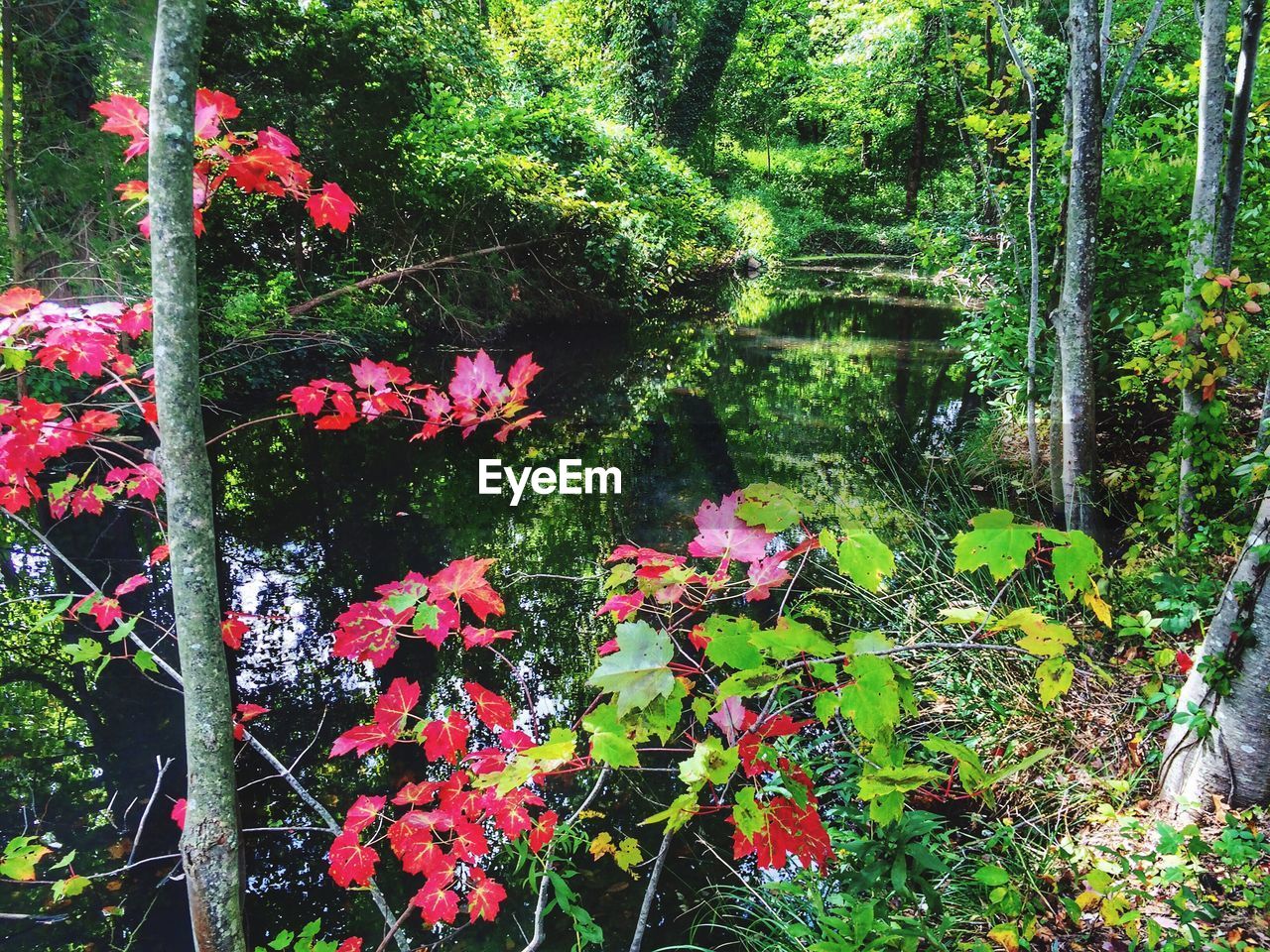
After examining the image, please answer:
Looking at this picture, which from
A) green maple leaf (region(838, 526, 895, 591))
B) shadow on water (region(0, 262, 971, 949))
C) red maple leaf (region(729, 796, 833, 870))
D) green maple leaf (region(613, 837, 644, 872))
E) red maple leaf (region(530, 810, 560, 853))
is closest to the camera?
green maple leaf (region(838, 526, 895, 591))

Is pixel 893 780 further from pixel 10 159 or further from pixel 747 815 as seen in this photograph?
pixel 10 159

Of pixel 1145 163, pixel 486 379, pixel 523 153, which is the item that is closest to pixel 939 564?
pixel 1145 163

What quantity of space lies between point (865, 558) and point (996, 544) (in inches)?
7.8

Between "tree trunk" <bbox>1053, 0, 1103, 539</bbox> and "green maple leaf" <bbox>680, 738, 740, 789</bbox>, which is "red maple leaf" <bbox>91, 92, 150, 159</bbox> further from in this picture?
"tree trunk" <bbox>1053, 0, 1103, 539</bbox>

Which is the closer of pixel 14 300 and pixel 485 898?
pixel 14 300

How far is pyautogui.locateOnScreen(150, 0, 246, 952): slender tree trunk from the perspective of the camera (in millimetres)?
985

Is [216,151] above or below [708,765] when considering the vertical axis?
above

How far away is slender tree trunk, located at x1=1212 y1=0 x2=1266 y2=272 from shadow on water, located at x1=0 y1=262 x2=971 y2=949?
2505mm

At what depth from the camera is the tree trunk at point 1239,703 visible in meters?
1.71

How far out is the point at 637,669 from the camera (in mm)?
1033

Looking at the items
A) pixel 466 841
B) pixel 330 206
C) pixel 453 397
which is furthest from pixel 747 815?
pixel 330 206

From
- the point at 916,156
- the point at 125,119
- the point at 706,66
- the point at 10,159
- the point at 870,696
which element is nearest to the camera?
the point at 870,696

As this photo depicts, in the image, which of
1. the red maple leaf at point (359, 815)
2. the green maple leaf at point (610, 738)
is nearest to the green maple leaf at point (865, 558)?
the green maple leaf at point (610, 738)

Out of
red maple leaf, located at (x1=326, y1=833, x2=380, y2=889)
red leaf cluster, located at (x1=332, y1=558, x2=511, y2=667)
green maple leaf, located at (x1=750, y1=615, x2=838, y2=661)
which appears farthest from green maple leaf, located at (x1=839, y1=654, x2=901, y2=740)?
red maple leaf, located at (x1=326, y1=833, x2=380, y2=889)
